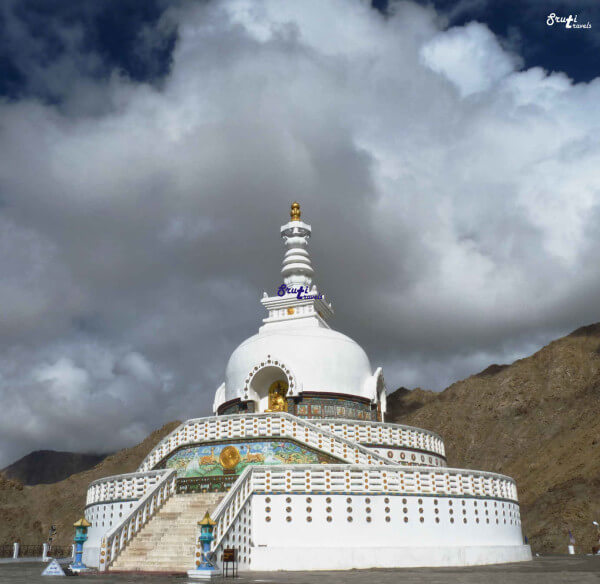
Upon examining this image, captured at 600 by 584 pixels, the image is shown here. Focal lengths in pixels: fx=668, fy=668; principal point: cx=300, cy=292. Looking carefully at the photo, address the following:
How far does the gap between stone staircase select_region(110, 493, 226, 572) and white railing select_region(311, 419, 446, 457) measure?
5732 millimetres

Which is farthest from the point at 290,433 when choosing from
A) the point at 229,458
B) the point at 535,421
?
the point at 535,421

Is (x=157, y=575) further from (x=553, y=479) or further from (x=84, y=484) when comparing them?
(x=84, y=484)

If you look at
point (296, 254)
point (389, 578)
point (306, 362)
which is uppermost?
point (296, 254)

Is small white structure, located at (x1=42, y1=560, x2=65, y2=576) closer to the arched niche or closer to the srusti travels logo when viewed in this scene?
the arched niche

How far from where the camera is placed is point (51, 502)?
8319 cm

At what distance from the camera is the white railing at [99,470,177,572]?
677 inches

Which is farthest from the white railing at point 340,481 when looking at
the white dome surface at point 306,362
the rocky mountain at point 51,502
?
the rocky mountain at point 51,502

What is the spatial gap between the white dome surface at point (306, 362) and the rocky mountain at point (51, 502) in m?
53.0

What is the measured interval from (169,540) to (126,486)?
197 inches

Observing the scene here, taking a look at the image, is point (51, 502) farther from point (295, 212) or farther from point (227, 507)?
point (227, 507)

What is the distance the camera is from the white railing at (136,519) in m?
17.2

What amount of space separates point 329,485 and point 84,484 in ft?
246

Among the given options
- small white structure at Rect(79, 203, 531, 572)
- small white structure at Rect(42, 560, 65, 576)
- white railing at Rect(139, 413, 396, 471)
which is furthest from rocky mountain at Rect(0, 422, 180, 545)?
small white structure at Rect(42, 560, 65, 576)

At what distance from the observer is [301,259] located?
36.3 metres
